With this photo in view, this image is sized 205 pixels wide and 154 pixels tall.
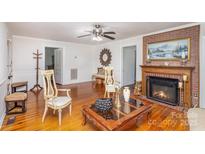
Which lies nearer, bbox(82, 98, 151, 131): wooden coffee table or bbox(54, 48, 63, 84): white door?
bbox(82, 98, 151, 131): wooden coffee table

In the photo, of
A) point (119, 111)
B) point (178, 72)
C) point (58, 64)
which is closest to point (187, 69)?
point (178, 72)

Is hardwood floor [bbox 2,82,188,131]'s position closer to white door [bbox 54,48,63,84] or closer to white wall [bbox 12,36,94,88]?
white wall [bbox 12,36,94,88]

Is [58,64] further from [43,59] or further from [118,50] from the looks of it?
[118,50]

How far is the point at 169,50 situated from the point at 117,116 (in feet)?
9.21

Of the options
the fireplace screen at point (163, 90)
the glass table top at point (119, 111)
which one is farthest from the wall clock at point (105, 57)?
the glass table top at point (119, 111)

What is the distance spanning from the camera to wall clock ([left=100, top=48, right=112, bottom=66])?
261 inches

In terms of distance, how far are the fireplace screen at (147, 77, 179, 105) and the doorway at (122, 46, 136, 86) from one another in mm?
2090

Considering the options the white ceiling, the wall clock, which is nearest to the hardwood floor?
the white ceiling

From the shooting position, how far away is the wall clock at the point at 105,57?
6.63m

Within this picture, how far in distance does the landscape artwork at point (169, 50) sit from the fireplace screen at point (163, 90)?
0.68 metres

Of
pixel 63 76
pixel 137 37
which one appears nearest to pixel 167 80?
pixel 137 37

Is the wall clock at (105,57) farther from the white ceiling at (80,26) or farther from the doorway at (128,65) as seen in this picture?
the white ceiling at (80,26)
